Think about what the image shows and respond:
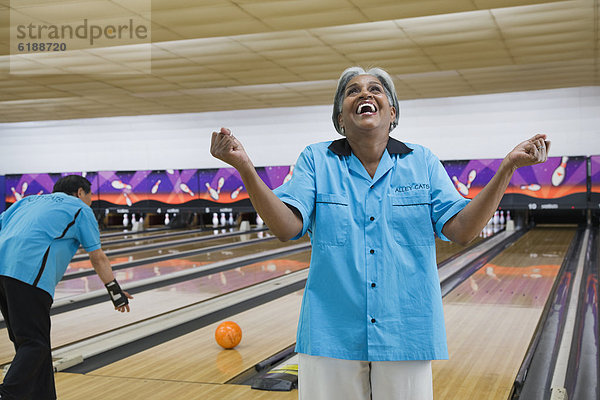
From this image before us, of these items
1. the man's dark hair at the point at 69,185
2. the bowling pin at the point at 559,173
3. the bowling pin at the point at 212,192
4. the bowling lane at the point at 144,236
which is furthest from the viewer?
the bowling pin at the point at 212,192

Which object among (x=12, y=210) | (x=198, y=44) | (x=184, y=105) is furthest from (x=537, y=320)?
(x=184, y=105)

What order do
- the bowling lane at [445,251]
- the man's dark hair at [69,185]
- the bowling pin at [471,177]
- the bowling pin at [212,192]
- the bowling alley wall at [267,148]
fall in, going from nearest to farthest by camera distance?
the man's dark hair at [69,185] → the bowling lane at [445,251] → the bowling alley wall at [267,148] → the bowling pin at [471,177] → the bowling pin at [212,192]

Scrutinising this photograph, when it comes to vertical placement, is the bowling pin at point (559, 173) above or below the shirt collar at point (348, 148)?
above

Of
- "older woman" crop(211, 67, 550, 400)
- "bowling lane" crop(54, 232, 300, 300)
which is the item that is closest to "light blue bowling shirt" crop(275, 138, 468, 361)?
"older woman" crop(211, 67, 550, 400)

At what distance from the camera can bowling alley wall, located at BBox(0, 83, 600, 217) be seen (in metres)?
11.2

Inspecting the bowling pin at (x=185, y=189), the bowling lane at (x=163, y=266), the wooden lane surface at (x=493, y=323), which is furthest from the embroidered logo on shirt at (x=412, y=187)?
the bowling pin at (x=185, y=189)

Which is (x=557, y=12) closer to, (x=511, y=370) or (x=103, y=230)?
(x=511, y=370)

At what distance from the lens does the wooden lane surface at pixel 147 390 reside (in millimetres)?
3066

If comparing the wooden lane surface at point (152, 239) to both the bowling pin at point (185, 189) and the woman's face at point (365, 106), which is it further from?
the woman's face at point (365, 106)

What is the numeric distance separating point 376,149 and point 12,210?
218 cm

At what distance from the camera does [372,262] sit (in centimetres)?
148

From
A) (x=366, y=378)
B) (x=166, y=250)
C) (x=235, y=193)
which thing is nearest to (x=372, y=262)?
(x=366, y=378)

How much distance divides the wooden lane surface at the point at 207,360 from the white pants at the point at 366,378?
5.33 feet

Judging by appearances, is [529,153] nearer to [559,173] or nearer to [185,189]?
[559,173]
